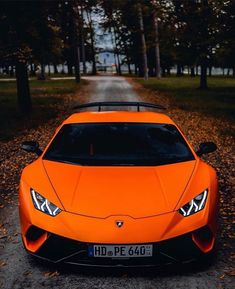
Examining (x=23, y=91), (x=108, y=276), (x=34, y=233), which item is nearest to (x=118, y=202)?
(x=108, y=276)

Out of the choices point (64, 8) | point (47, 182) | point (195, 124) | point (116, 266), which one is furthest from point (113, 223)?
point (64, 8)

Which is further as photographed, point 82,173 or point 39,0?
point 39,0

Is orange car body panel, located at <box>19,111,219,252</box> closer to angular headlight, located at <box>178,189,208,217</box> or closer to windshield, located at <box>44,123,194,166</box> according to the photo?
angular headlight, located at <box>178,189,208,217</box>

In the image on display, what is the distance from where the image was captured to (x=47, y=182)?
4527 mm

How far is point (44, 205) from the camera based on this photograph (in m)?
4.19

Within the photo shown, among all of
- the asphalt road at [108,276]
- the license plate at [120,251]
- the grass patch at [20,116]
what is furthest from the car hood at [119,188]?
the grass patch at [20,116]

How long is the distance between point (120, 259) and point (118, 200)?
564 mm

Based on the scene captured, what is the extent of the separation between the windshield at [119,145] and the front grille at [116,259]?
1.13 metres

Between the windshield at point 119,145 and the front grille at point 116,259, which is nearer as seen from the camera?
the front grille at point 116,259

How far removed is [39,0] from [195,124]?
6822 millimetres

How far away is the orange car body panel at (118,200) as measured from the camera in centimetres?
385

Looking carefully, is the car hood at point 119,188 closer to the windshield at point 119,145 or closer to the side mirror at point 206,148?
A: the windshield at point 119,145

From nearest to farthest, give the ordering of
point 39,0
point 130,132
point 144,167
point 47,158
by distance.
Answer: point 144,167 → point 47,158 → point 130,132 → point 39,0

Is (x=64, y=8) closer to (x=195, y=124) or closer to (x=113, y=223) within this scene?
(x=195, y=124)
